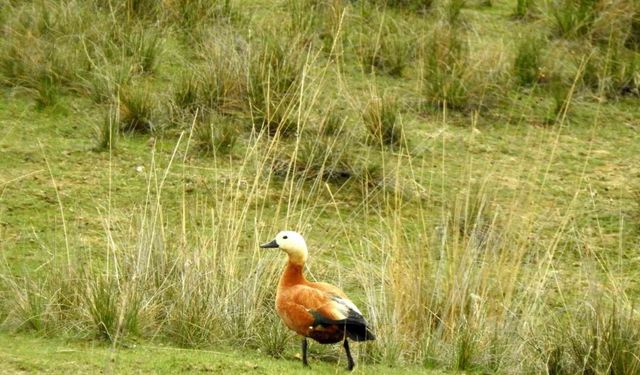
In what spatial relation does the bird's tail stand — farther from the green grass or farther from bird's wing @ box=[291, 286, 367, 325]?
the green grass

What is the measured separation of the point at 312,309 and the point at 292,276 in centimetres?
30

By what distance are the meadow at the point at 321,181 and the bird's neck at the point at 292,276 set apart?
0.36 metres

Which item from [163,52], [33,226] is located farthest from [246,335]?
[163,52]

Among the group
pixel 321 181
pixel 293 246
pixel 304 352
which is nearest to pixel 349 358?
pixel 304 352

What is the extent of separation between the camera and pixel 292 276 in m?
6.16

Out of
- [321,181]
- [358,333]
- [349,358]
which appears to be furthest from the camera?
[321,181]

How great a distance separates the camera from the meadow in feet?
21.7

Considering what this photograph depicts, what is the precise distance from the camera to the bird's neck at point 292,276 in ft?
20.1

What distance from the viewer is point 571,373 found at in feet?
21.3

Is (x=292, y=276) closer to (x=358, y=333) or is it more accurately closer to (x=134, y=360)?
(x=358, y=333)

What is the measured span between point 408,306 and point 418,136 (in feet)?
10.9

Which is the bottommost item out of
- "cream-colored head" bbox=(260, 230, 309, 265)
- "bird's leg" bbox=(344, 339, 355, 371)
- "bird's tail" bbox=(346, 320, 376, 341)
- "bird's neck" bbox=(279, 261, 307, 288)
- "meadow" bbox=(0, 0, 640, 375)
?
"meadow" bbox=(0, 0, 640, 375)

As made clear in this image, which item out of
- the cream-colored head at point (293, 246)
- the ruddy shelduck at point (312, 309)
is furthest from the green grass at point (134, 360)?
the cream-colored head at point (293, 246)

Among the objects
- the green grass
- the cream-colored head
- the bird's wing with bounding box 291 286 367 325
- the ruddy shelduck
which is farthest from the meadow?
the cream-colored head
